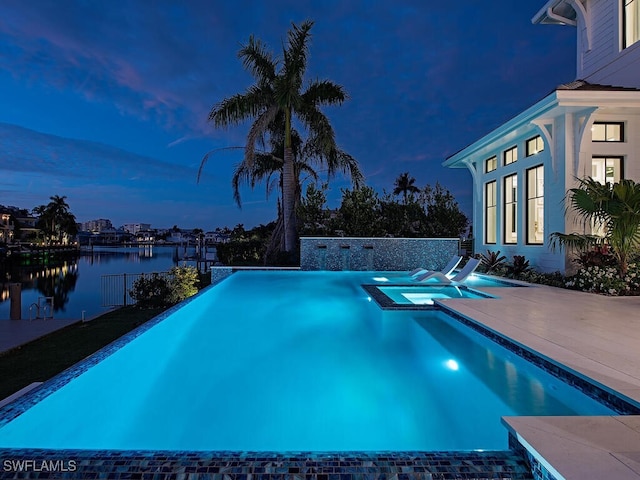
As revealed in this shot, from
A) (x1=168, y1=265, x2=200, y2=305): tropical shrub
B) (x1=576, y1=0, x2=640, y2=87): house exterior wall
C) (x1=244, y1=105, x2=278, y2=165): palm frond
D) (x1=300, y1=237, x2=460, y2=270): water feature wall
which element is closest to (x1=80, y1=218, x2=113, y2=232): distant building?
(x1=168, y1=265, x2=200, y2=305): tropical shrub

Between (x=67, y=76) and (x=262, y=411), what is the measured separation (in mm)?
26439

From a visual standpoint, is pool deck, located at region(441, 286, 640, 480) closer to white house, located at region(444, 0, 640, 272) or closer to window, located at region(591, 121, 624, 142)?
white house, located at region(444, 0, 640, 272)

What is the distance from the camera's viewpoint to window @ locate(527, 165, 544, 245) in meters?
9.92

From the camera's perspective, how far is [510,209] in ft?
37.0

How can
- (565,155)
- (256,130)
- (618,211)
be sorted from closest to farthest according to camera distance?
1. (618,211)
2. (565,155)
3. (256,130)

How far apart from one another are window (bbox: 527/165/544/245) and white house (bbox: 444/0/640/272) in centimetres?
2

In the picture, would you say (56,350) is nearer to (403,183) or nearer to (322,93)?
(322,93)

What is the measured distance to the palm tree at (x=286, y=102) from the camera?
12766 mm

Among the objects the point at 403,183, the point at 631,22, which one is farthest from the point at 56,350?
the point at 403,183

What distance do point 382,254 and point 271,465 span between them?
12042 mm

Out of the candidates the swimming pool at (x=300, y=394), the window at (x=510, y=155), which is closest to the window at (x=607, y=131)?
the window at (x=510, y=155)

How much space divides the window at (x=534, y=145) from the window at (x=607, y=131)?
1120mm

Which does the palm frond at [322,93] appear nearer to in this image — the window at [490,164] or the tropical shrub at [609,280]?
the window at [490,164]

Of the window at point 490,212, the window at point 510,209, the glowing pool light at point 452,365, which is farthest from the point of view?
the window at point 490,212
